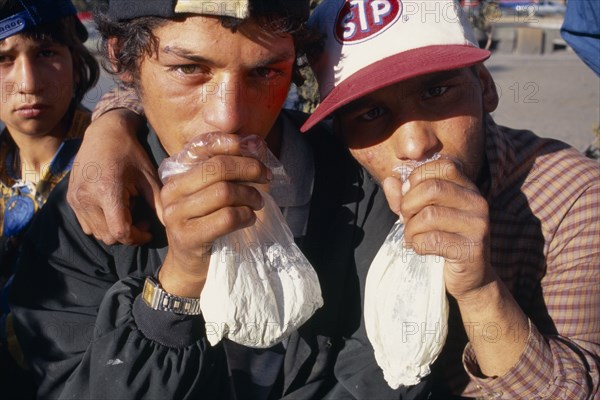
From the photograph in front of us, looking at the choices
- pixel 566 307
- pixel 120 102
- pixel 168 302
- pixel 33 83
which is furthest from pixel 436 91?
pixel 33 83

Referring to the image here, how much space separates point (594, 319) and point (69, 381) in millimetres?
1586

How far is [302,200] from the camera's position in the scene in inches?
87.6

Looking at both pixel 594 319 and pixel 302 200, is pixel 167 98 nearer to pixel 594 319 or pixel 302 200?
pixel 302 200

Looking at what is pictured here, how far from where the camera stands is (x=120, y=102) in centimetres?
255

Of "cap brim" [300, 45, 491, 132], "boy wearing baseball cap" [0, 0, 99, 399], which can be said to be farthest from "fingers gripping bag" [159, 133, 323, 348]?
"boy wearing baseball cap" [0, 0, 99, 399]

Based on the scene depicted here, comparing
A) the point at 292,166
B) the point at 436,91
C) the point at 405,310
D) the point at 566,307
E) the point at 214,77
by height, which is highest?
the point at 214,77

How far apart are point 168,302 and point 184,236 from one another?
0.26 m

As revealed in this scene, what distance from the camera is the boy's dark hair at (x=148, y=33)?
193 centimetres

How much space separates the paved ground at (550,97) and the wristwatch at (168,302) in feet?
13.2

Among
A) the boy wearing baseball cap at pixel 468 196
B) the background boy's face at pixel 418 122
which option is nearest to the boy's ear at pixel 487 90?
the boy wearing baseball cap at pixel 468 196

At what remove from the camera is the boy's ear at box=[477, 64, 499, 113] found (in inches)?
88.9

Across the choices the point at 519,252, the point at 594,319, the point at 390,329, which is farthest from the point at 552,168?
the point at 390,329

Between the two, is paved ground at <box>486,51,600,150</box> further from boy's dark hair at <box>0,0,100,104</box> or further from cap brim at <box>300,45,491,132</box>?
boy's dark hair at <box>0,0,100,104</box>

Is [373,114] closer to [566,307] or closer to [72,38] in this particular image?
[566,307]
